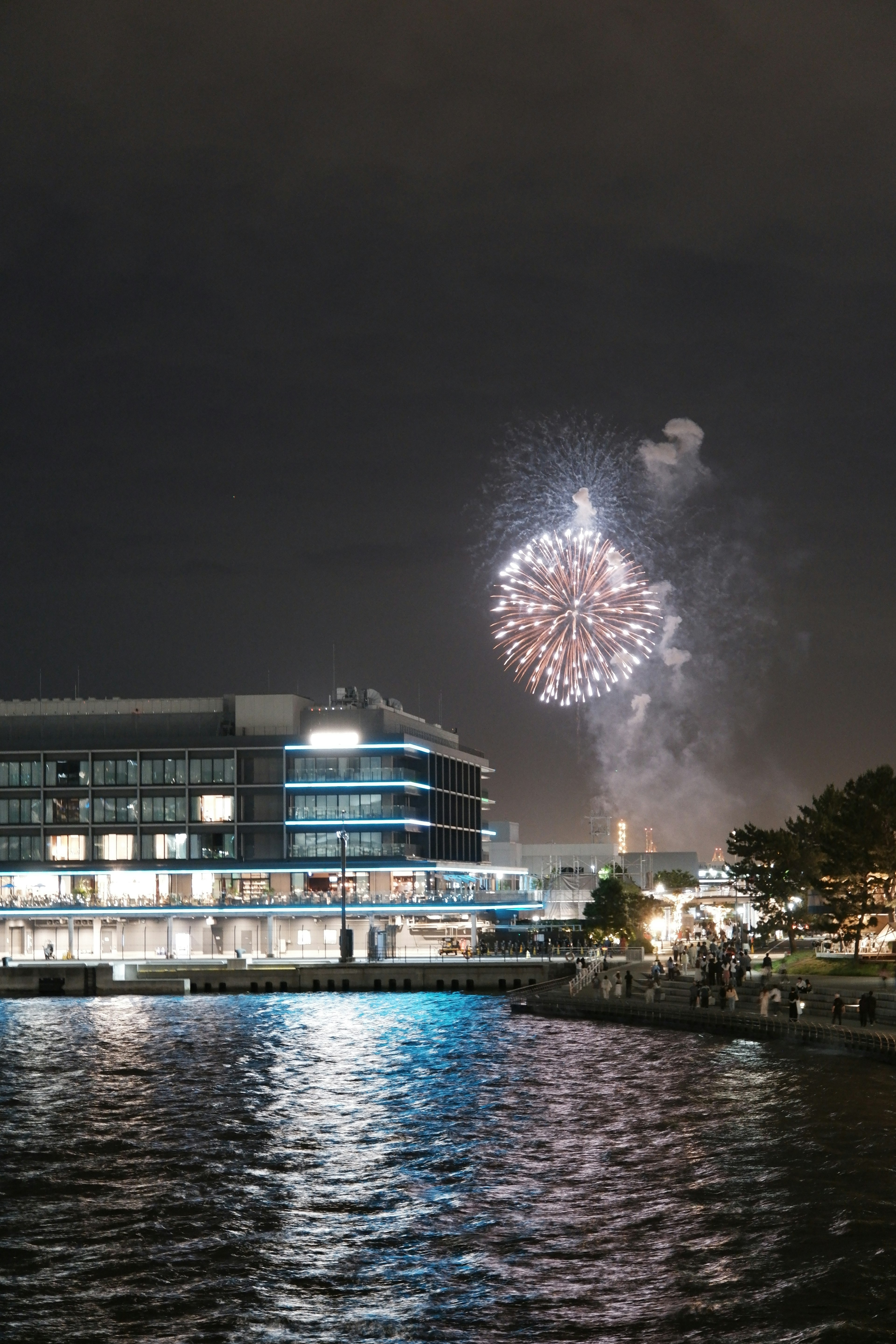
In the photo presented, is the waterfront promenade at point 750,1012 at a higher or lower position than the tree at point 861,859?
lower

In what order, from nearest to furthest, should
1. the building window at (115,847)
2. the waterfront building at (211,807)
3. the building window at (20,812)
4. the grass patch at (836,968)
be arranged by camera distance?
the grass patch at (836,968) → the waterfront building at (211,807) → the building window at (115,847) → the building window at (20,812)

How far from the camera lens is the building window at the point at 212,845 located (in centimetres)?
15900

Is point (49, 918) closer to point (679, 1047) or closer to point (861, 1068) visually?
point (679, 1047)

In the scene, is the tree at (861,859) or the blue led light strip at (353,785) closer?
the tree at (861,859)

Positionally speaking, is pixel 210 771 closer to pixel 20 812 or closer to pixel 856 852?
pixel 20 812

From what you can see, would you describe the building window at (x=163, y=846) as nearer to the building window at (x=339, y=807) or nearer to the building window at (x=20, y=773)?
the building window at (x=339, y=807)

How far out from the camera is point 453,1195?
136 ft

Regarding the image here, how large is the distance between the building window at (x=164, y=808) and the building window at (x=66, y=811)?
578 cm

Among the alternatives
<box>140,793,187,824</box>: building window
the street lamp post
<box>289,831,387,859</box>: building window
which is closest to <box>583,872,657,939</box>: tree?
<box>289,831,387,859</box>: building window

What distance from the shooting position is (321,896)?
481ft

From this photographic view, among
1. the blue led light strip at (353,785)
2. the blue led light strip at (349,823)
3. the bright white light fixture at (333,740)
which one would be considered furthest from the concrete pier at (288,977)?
the bright white light fixture at (333,740)

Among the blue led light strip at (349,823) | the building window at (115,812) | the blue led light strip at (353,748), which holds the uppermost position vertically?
the blue led light strip at (353,748)

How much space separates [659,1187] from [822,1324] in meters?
12.1

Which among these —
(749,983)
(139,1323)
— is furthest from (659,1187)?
(749,983)
